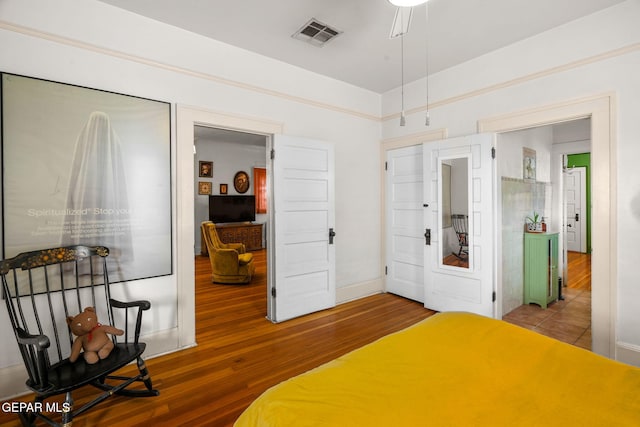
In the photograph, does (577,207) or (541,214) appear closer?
(541,214)

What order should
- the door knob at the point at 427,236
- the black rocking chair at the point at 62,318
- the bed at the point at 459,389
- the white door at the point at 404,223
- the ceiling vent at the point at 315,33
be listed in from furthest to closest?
the white door at the point at 404,223, the door knob at the point at 427,236, the ceiling vent at the point at 315,33, the black rocking chair at the point at 62,318, the bed at the point at 459,389

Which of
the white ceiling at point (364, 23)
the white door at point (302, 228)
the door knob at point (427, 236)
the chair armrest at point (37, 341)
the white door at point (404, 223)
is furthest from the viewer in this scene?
the white door at point (404, 223)

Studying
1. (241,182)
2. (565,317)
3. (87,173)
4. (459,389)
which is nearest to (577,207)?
(565,317)

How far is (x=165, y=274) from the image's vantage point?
2.87m

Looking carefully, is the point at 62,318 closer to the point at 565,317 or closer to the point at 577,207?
the point at 565,317

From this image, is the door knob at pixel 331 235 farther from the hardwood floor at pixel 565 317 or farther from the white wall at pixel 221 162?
the white wall at pixel 221 162

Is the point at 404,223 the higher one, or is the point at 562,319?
the point at 404,223

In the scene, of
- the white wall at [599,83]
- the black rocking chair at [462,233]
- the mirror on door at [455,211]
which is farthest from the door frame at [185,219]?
the white wall at [599,83]

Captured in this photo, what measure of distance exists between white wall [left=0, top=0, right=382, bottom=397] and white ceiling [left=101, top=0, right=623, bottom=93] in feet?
0.61

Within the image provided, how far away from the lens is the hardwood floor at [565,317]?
10.6ft

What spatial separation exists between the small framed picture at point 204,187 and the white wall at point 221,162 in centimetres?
8

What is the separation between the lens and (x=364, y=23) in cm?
288

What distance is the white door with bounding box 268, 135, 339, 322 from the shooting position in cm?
358

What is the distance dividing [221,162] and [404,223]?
539 centimetres
